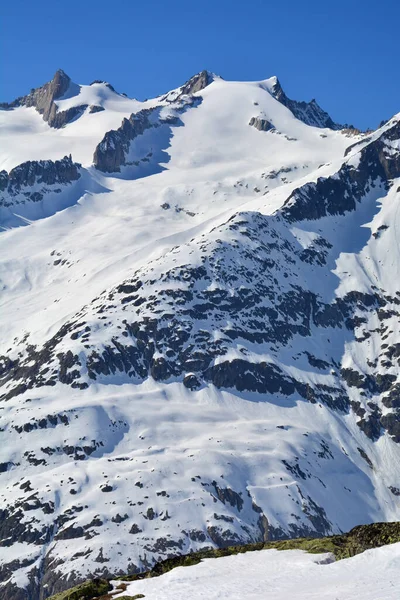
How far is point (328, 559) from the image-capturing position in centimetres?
6725

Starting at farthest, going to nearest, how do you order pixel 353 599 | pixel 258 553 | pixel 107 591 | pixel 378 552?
pixel 258 553, pixel 107 591, pixel 378 552, pixel 353 599

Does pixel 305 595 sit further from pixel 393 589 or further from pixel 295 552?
pixel 295 552

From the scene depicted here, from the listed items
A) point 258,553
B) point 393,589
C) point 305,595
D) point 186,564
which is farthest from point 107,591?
point 393,589

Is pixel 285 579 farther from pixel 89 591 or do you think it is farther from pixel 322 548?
pixel 89 591

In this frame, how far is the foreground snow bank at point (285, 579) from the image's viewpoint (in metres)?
57.4

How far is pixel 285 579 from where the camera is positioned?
6372 cm

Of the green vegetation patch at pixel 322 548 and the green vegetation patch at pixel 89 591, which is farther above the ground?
the green vegetation patch at pixel 89 591

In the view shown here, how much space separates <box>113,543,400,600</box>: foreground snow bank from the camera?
57375 mm

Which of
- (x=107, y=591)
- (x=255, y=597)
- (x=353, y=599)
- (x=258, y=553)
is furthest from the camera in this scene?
(x=258, y=553)

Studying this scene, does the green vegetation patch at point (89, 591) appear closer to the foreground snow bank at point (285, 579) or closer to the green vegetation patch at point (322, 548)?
the green vegetation patch at point (322, 548)

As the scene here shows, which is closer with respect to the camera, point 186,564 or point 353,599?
point 353,599

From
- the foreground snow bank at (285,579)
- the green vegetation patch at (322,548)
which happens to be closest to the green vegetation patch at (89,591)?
the green vegetation patch at (322,548)

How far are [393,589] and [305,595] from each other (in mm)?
5735

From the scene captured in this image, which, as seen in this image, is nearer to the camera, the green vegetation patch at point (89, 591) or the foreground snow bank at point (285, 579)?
the foreground snow bank at point (285, 579)
